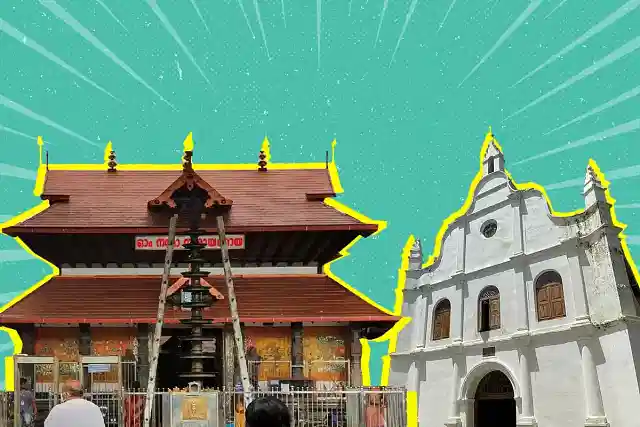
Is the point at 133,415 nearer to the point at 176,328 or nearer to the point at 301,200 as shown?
the point at 176,328

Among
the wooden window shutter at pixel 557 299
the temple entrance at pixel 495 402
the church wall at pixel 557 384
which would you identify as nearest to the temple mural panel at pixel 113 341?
the church wall at pixel 557 384

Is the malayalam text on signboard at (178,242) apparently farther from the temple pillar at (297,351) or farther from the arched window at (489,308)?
the arched window at (489,308)

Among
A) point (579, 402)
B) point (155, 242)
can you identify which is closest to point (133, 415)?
point (155, 242)

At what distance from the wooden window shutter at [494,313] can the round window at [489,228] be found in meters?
2.54

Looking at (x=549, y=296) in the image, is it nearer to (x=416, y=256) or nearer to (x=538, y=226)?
(x=538, y=226)

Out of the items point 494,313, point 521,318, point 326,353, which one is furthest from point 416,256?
point 326,353

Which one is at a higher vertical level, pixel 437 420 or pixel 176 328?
pixel 176 328

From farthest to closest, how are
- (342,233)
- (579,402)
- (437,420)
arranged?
(437,420) → (579,402) → (342,233)

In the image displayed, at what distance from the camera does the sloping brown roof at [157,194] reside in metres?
17.4

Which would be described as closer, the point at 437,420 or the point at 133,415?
the point at 133,415

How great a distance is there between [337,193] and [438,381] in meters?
11.3

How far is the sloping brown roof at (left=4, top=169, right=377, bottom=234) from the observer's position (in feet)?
57.0

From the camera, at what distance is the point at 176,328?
17156 mm

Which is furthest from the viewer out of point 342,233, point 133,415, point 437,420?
point 437,420
